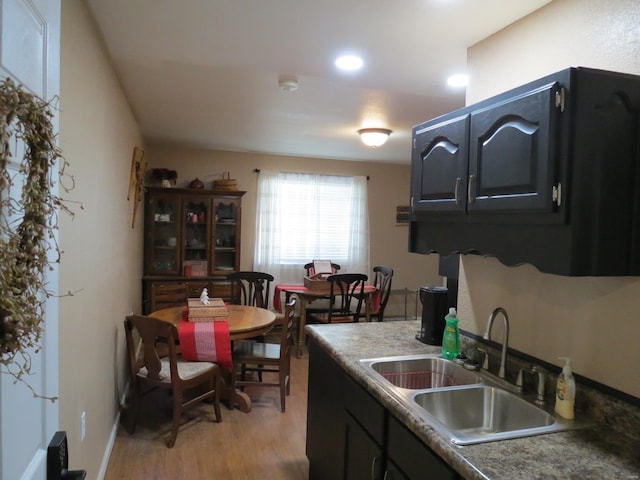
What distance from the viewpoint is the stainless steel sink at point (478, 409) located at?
5.18 ft

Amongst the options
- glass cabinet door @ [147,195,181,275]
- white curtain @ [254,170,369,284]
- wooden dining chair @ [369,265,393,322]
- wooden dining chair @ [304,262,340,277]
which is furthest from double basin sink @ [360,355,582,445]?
white curtain @ [254,170,369,284]

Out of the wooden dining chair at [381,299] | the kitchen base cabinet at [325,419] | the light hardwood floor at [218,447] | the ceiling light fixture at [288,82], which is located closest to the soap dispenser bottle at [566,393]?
the kitchen base cabinet at [325,419]

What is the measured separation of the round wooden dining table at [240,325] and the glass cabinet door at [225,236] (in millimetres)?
1594

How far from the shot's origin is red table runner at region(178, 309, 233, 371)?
3.08 meters

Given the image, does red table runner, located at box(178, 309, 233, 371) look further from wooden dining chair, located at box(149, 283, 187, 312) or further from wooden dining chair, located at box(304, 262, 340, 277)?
wooden dining chair, located at box(304, 262, 340, 277)

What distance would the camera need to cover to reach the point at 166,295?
4812 mm

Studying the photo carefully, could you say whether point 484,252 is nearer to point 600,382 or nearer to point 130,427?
point 600,382

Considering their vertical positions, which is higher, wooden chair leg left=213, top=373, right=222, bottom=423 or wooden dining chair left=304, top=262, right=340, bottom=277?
wooden dining chair left=304, top=262, right=340, bottom=277

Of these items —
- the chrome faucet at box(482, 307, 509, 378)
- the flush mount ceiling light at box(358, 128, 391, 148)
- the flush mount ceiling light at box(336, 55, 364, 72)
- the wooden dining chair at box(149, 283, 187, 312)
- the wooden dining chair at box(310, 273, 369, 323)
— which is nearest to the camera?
the chrome faucet at box(482, 307, 509, 378)

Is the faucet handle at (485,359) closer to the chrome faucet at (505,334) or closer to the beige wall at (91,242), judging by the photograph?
the chrome faucet at (505,334)

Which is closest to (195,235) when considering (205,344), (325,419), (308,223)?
(308,223)

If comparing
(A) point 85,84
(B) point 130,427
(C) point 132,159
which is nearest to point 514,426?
(A) point 85,84

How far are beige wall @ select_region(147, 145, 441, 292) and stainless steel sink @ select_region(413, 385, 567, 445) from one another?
12.6 feet

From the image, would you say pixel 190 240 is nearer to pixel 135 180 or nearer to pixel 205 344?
pixel 135 180
